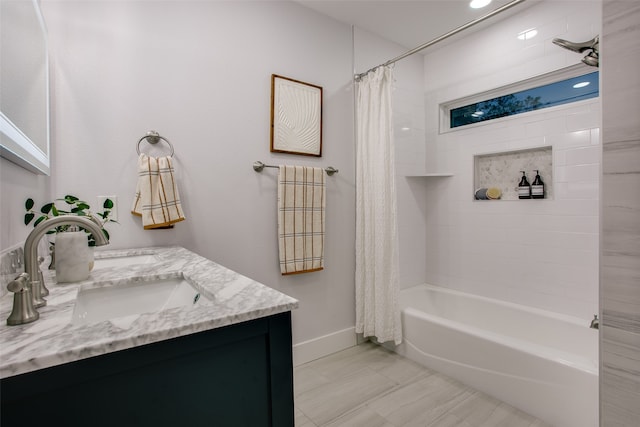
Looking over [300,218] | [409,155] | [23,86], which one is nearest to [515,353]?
[300,218]

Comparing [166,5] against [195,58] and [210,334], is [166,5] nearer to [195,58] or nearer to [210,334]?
[195,58]

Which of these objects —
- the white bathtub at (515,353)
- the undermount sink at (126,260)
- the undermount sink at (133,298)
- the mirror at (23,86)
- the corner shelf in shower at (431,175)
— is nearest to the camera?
the mirror at (23,86)

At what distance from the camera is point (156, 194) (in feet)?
5.08

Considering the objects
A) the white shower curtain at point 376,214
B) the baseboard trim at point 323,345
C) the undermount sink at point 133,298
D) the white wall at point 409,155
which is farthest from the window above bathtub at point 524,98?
the undermount sink at point 133,298

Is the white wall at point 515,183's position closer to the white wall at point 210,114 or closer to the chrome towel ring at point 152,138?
the white wall at point 210,114

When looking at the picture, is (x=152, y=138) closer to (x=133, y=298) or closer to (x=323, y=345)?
(x=133, y=298)

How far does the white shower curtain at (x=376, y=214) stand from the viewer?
222cm

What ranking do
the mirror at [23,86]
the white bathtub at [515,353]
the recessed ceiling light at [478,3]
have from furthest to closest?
the recessed ceiling light at [478,3] < the white bathtub at [515,353] < the mirror at [23,86]

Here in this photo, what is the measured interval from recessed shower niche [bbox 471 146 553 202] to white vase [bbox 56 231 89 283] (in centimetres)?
261

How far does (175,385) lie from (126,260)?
1.00m

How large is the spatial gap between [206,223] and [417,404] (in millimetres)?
1571

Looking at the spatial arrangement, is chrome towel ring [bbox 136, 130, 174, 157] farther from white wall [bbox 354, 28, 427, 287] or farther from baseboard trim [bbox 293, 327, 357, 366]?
white wall [bbox 354, 28, 427, 287]

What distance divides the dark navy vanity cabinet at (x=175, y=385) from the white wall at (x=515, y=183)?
1.99 m

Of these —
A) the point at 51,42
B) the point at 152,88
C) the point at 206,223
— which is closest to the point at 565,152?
the point at 206,223
